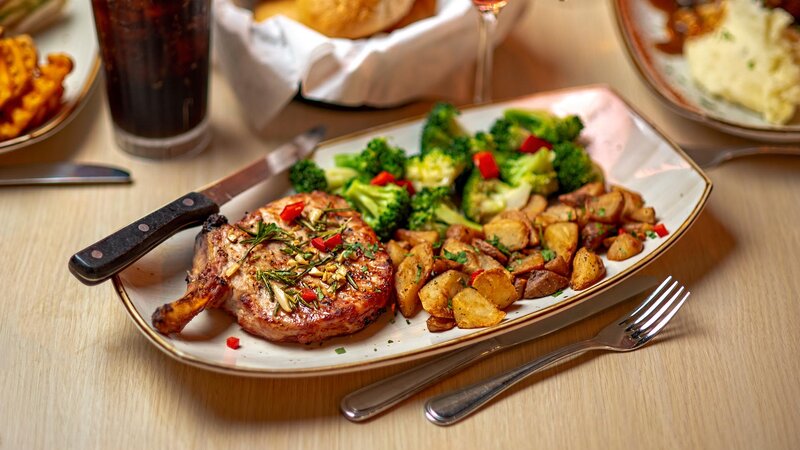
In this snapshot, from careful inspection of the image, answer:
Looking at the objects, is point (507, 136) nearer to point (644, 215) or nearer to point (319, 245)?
point (644, 215)

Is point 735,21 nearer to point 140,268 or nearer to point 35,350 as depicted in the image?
point 140,268

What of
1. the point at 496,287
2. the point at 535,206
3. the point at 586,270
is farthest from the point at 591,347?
the point at 535,206

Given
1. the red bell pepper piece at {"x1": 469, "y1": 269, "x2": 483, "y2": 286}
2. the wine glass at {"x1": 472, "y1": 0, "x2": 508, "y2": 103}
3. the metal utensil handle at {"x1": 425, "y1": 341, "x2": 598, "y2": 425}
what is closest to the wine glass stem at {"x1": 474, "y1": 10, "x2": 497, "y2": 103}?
the wine glass at {"x1": 472, "y1": 0, "x2": 508, "y2": 103}

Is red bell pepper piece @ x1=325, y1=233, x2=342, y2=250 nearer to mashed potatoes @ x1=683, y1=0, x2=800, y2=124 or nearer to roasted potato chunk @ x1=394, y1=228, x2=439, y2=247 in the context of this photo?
roasted potato chunk @ x1=394, y1=228, x2=439, y2=247

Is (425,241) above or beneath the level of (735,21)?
beneath

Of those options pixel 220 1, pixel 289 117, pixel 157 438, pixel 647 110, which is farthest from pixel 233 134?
pixel 647 110

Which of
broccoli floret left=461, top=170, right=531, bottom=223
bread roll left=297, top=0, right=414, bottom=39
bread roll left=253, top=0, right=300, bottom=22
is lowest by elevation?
broccoli floret left=461, top=170, right=531, bottom=223
